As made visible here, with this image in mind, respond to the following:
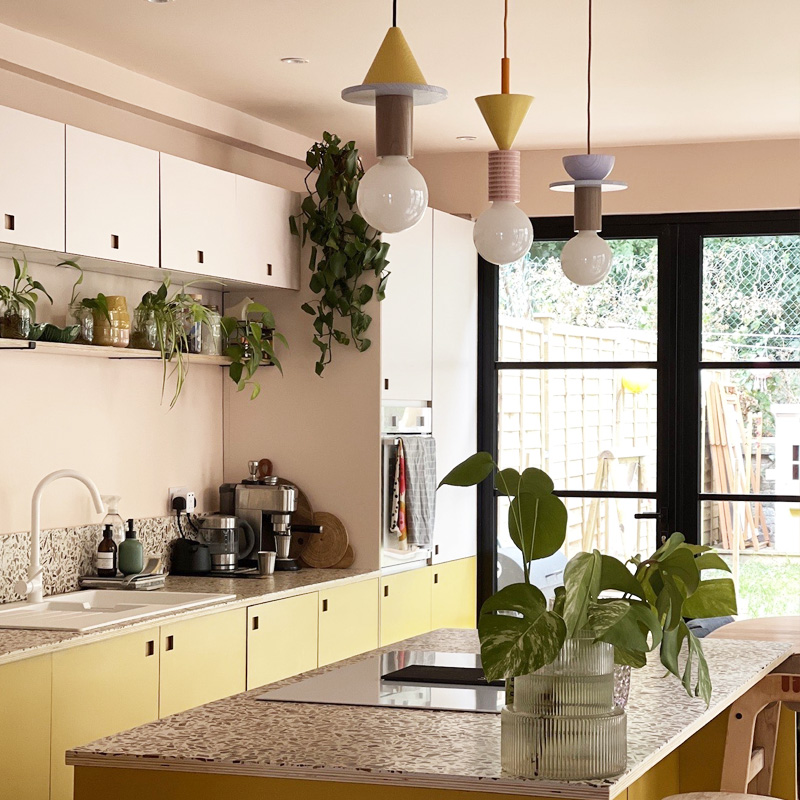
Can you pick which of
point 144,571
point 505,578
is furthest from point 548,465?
point 144,571

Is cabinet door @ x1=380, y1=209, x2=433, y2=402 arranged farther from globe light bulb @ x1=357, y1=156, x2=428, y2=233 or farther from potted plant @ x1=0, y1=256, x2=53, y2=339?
globe light bulb @ x1=357, y1=156, x2=428, y2=233

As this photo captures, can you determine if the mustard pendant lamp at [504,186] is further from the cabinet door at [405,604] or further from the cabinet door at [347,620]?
the cabinet door at [405,604]

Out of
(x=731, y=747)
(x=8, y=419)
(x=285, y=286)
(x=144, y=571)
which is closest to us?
(x=731, y=747)

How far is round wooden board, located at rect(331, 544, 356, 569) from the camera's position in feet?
16.8

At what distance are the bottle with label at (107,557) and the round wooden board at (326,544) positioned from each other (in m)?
0.94

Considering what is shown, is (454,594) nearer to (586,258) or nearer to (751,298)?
(751,298)

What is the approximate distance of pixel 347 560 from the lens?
5.12 m

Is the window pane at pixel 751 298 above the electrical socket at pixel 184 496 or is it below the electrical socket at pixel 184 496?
above

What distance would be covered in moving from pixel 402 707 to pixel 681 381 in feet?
12.0

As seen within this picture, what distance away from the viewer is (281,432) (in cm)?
527

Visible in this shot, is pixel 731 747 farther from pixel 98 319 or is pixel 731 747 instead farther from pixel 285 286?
pixel 285 286

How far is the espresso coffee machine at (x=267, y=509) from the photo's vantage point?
16.5 ft

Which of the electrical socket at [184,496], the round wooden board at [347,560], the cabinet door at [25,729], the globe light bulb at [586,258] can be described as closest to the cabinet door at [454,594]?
the round wooden board at [347,560]

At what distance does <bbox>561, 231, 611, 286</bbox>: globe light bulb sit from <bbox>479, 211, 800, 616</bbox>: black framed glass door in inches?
113
